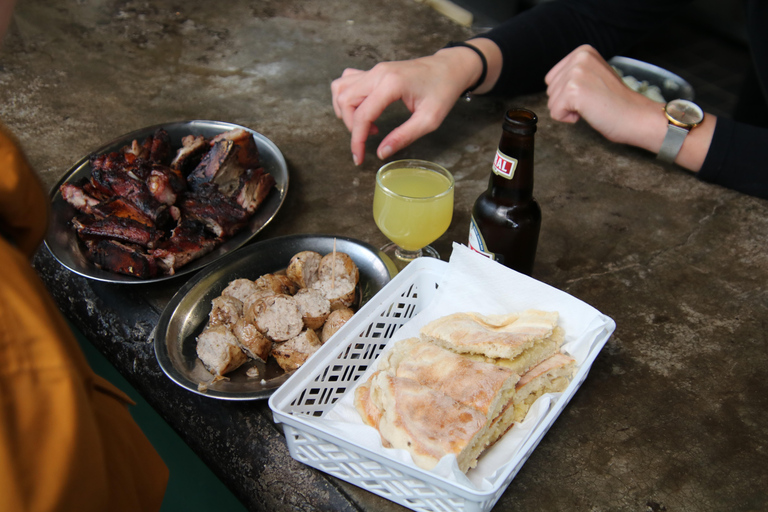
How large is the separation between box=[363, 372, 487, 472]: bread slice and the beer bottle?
359 millimetres

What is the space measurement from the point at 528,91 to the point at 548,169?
432mm

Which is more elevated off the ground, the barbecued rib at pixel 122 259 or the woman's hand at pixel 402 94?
the woman's hand at pixel 402 94

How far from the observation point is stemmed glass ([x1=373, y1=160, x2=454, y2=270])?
120 cm

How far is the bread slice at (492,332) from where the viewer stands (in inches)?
36.8

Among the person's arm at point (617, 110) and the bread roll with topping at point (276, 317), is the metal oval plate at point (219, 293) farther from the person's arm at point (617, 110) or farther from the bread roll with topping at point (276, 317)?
the person's arm at point (617, 110)

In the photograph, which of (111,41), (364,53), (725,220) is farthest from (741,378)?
(111,41)

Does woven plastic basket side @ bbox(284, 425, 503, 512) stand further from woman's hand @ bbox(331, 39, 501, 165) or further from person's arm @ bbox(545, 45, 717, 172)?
person's arm @ bbox(545, 45, 717, 172)

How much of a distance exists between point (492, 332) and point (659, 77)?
1364mm

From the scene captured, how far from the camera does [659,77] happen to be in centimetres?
189

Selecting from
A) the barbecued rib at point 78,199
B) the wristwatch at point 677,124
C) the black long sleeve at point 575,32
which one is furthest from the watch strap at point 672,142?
the barbecued rib at point 78,199

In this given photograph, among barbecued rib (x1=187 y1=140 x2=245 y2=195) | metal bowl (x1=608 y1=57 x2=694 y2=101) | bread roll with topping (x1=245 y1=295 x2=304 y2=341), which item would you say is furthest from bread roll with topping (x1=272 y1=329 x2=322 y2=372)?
metal bowl (x1=608 y1=57 x2=694 y2=101)

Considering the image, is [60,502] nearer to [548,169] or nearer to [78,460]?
[78,460]

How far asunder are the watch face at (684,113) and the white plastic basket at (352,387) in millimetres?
822

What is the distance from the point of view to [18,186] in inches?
24.5
